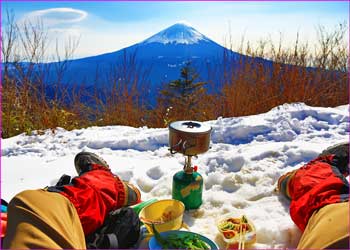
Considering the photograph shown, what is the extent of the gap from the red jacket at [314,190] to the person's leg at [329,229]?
15 cm

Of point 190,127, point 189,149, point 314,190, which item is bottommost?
point 314,190

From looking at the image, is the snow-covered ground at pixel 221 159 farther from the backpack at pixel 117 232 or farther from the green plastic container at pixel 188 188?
the backpack at pixel 117 232

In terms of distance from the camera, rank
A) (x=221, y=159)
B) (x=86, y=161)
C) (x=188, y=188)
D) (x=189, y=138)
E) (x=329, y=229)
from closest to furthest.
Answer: (x=329, y=229) → (x=189, y=138) → (x=188, y=188) → (x=86, y=161) → (x=221, y=159)

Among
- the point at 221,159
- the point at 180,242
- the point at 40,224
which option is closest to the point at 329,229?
the point at 180,242

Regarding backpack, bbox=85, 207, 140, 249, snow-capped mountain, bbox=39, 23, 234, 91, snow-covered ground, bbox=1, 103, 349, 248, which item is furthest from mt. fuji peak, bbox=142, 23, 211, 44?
backpack, bbox=85, 207, 140, 249

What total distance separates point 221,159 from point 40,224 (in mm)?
1710

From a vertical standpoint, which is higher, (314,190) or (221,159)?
(314,190)

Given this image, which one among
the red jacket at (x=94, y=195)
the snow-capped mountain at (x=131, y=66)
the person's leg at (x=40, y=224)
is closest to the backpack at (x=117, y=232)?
the red jacket at (x=94, y=195)

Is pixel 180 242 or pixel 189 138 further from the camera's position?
pixel 189 138

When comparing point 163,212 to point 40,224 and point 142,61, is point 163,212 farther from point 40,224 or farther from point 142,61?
point 142,61

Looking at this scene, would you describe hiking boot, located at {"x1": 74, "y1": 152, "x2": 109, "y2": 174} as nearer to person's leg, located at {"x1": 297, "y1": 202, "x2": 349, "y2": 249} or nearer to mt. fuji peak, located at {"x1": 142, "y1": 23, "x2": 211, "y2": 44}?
person's leg, located at {"x1": 297, "y1": 202, "x2": 349, "y2": 249}

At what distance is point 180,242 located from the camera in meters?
1.56

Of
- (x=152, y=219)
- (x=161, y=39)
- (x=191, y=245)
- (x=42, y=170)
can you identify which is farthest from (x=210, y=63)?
(x=191, y=245)

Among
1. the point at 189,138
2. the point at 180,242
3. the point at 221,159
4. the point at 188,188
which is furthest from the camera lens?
the point at 221,159
